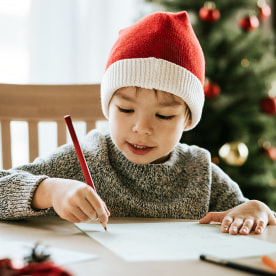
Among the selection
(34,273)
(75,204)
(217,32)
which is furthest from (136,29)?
(217,32)

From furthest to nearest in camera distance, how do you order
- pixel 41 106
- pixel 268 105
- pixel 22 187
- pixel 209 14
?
pixel 268 105 → pixel 209 14 → pixel 41 106 → pixel 22 187

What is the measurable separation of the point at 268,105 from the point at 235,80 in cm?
19

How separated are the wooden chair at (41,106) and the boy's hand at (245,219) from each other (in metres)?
0.47

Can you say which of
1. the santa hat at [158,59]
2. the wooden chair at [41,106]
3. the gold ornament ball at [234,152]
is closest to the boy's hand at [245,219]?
the santa hat at [158,59]

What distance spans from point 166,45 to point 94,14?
132cm

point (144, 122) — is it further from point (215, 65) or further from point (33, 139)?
point (215, 65)

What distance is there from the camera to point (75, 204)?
0.68 m

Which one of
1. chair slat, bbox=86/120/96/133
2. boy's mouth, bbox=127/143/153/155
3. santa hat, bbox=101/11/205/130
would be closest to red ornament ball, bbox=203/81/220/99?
chair slat, bbox=86/120/96/133

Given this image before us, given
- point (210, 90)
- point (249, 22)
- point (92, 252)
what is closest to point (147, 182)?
point (92, 252)

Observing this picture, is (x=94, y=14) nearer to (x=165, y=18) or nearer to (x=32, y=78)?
(x=32, y=78)

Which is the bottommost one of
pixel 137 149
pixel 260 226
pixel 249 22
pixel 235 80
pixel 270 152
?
pixel 270 152

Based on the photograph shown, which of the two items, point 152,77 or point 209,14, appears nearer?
point 152,77

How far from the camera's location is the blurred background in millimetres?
1880

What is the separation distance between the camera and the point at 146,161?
0.90 metres
